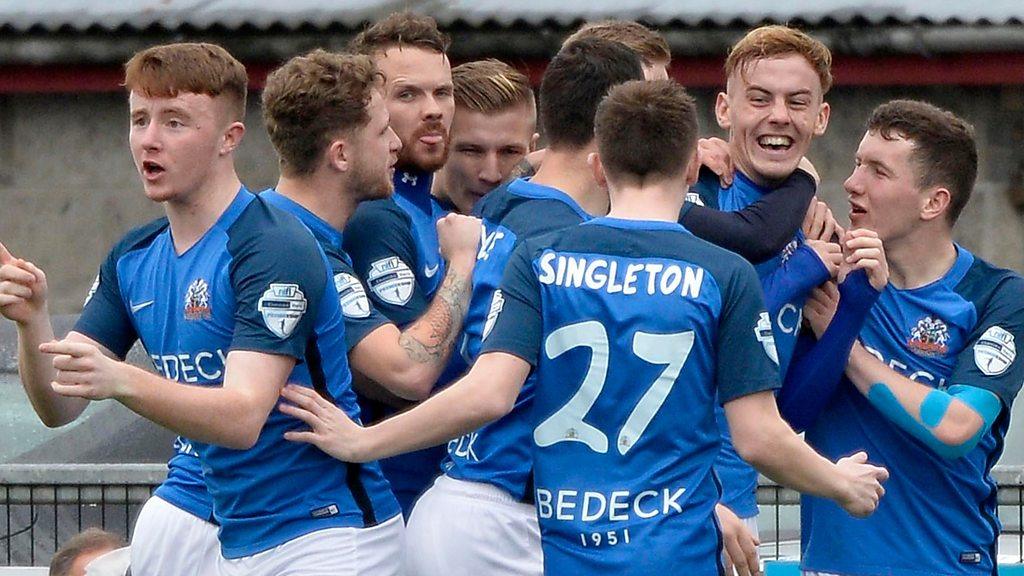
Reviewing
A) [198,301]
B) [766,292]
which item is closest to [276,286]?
[198,301]

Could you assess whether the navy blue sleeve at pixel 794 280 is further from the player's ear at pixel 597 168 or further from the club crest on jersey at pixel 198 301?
the club crest on jersey at pixel 198 301

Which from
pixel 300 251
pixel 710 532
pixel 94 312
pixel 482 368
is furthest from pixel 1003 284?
pixel 94 312

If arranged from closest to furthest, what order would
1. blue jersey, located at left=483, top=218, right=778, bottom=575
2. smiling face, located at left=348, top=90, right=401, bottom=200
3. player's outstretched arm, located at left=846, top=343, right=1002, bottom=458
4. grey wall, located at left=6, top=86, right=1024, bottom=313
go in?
1. blue jersey, located at left=483, top=218, right=778, bottom=575
2. smiling face, located at left=348, top=90, right=401, bottom=200
3. player's outstretched arm, located at left=846, top=343, right=1002, bottom=458
4. grey wall, located at left=6, top=86, right=1024, bottom=313

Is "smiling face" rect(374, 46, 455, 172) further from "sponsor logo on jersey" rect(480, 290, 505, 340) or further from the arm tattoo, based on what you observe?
"sponsor logo on jersey" rect(480, 290, 505, 340)

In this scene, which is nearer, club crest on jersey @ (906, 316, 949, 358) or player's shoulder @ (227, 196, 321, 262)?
player's shoulder @ (227, 196, 321, 262)

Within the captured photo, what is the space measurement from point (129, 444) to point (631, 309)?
13.5ft

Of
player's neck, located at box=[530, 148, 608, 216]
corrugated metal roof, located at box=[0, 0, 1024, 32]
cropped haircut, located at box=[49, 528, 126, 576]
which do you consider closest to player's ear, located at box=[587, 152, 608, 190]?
player's neck, located at box=[530, 148, 608, 216]

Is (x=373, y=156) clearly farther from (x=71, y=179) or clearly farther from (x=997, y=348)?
(x=71, y=179)

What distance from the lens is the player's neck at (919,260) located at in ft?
17.0

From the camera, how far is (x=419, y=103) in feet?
17.2

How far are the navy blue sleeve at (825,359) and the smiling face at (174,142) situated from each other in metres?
1.74

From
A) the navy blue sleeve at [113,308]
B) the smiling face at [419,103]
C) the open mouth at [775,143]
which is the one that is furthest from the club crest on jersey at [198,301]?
the open mouth at [775,143]

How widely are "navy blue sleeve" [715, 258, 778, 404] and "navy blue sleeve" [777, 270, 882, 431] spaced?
2.02 feet

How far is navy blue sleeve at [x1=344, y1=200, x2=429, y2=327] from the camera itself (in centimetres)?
495
